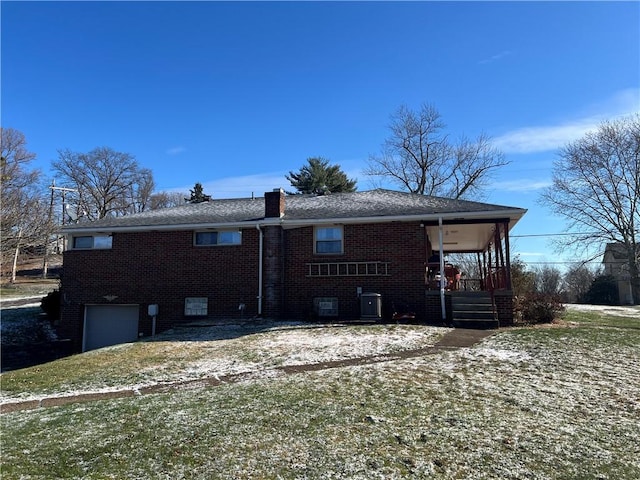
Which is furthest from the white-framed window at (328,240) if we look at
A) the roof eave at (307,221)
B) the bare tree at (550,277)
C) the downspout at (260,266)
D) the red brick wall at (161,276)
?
the bare tree at (550,277)

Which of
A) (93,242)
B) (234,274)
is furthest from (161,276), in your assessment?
(93,242)

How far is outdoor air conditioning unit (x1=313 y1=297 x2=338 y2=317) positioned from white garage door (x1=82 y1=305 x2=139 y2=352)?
643cm

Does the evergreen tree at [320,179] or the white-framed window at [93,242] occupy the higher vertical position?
the evergreen tree at [320,179]

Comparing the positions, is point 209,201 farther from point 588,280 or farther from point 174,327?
point 588,280

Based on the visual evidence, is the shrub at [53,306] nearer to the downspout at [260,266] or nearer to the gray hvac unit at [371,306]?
the downspout at [260,266]

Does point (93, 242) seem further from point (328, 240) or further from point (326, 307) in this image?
point (326, 307)

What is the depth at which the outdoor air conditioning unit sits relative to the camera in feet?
46.3

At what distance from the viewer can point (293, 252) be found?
14.7m

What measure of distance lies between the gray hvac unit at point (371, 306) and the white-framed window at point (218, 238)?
4.73 meters

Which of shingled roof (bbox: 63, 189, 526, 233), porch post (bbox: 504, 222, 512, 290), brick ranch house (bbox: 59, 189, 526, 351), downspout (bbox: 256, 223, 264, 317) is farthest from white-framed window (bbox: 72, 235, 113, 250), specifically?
porch post (bbox: 504, 222, 512, 290)

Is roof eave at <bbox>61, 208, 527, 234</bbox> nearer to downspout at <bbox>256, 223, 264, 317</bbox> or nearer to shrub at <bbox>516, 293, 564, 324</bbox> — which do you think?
downspout at <bbox>256, 223, 264, 317</bbox>

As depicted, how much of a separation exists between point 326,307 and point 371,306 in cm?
169

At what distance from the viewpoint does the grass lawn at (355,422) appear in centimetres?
397

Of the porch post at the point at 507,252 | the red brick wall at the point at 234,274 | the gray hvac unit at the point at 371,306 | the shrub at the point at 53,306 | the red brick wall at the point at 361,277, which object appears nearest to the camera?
the porch post at the point at 507,252
